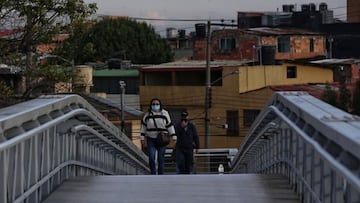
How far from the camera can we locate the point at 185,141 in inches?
548

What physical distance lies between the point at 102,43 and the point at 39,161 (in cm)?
6874

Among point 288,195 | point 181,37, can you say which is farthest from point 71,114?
point 181,37

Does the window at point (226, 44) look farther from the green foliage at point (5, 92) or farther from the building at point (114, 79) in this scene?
the green foliage at point (5, 92)

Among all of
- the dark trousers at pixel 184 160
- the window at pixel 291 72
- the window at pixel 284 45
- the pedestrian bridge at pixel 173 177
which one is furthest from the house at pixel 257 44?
the pedestrian bridge at pixel 173 177

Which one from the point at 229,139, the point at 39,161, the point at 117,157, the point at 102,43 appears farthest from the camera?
the point at 102,43

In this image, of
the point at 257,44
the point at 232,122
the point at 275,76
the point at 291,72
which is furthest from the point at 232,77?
the point at 257,44

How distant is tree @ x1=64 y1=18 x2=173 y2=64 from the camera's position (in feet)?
242

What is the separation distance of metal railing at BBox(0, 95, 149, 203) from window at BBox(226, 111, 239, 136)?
109 ft

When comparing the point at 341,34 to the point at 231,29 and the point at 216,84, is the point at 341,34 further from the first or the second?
the point at 216,84

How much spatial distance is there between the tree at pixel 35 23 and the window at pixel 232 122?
30501 millimetres

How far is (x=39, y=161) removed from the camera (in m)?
6.41

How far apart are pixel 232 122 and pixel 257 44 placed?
16.0 meters

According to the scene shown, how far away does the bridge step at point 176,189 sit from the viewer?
6992 millimetres

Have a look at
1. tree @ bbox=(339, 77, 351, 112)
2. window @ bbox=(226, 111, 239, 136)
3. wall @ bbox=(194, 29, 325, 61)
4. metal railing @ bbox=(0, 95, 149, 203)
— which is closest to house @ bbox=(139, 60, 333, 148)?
window @ bbox=(226, 111, 239, 136)
